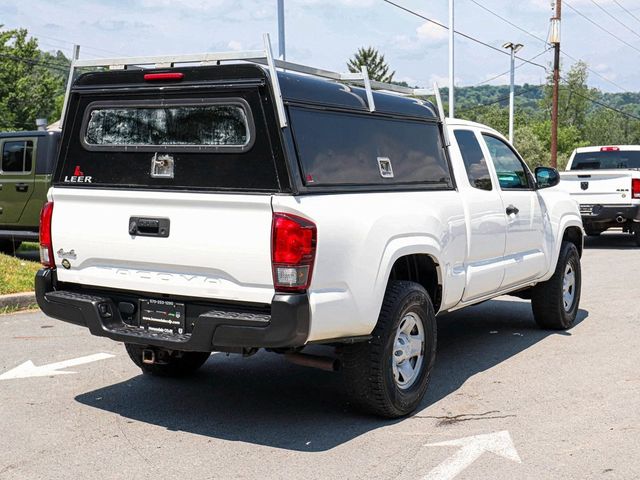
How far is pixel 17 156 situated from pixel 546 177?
901cm

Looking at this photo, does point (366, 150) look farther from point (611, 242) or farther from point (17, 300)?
point (611, 242)

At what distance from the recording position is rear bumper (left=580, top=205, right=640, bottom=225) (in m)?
16.0

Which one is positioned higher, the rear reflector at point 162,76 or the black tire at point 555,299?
the rear reflector at point 162,76

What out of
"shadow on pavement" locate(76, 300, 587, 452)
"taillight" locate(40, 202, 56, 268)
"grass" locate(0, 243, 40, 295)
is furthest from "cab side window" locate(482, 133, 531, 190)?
"grass" locate(0, 243, 40, 295)

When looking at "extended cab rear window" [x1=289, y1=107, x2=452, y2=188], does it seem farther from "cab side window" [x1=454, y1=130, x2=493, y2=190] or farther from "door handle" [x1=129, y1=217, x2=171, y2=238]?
"door handle" [x1=129, y1=217, x2=171, y2=238]

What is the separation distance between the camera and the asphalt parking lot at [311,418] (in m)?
4.48

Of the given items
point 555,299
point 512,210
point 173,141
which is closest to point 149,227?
point 173,141

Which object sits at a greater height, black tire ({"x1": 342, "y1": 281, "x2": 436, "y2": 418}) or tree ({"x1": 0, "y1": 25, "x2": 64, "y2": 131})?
tree ({"x1": 0, "y1": 25, "x2": 64, "y2": 131})

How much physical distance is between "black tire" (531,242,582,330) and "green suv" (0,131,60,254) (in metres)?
8.10

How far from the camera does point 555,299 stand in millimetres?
8039

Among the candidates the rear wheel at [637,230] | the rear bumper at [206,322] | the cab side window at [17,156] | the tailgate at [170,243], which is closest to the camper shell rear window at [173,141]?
the tailgate at [170,243]

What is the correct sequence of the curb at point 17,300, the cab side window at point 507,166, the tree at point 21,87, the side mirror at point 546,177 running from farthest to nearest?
1. the tree at point 21,87
2. the curb at point 17,300
3. the side mirror at point 546,177
4. the cab side window at point 507,166

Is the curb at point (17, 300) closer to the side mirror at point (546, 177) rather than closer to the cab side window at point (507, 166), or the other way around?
the cab side window at point (507, 166)

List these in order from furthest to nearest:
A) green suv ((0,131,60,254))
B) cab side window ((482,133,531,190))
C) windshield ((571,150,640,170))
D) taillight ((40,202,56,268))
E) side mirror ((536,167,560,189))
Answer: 1. windshield ((571,150,640,170))
2. green suv ((0,131,60,254))
3. side mirror ((536,167,560,189))
4. cab side window ((482,133,531,190))
5. taillight ((40,202,56,268))
